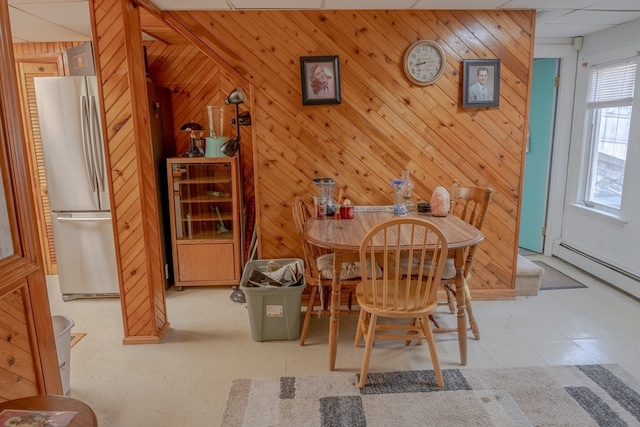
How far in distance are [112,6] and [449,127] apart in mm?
2493

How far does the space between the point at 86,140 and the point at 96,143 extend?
0.08m

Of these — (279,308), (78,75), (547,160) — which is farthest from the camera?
(547,160)

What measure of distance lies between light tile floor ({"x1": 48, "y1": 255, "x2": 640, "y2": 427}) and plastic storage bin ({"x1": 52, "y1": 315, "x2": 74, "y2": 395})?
0.13 m

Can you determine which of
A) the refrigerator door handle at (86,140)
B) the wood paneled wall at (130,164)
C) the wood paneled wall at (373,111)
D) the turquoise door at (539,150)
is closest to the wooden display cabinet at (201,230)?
the wood paneled wall at (373,111)

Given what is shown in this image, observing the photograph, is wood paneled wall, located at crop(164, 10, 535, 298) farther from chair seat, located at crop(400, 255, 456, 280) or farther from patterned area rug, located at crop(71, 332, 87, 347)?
patterned area rug, located at crop(71, 332, 87, 347)

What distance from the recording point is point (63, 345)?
228 centimetres

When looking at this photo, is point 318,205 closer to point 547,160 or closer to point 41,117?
point 41,117

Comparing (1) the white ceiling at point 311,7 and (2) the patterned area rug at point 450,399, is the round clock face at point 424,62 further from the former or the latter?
(2) the patterned area rug at point 450,399

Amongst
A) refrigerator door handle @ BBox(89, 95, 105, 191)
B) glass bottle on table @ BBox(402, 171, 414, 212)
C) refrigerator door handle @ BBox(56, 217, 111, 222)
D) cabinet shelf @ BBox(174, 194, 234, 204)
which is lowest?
refrigerator door handle @ BBox(56, 217, 111, 222)

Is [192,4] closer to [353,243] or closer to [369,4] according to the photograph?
[369,4]

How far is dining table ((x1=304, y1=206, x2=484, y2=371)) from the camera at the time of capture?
7.97ft

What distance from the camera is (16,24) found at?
3.31 metres

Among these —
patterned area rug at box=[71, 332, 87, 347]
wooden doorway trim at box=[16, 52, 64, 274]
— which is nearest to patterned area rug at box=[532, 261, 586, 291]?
patterned area rug at box=[71, 332, 87, 347]

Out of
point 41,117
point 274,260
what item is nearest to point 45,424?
point 274,260
